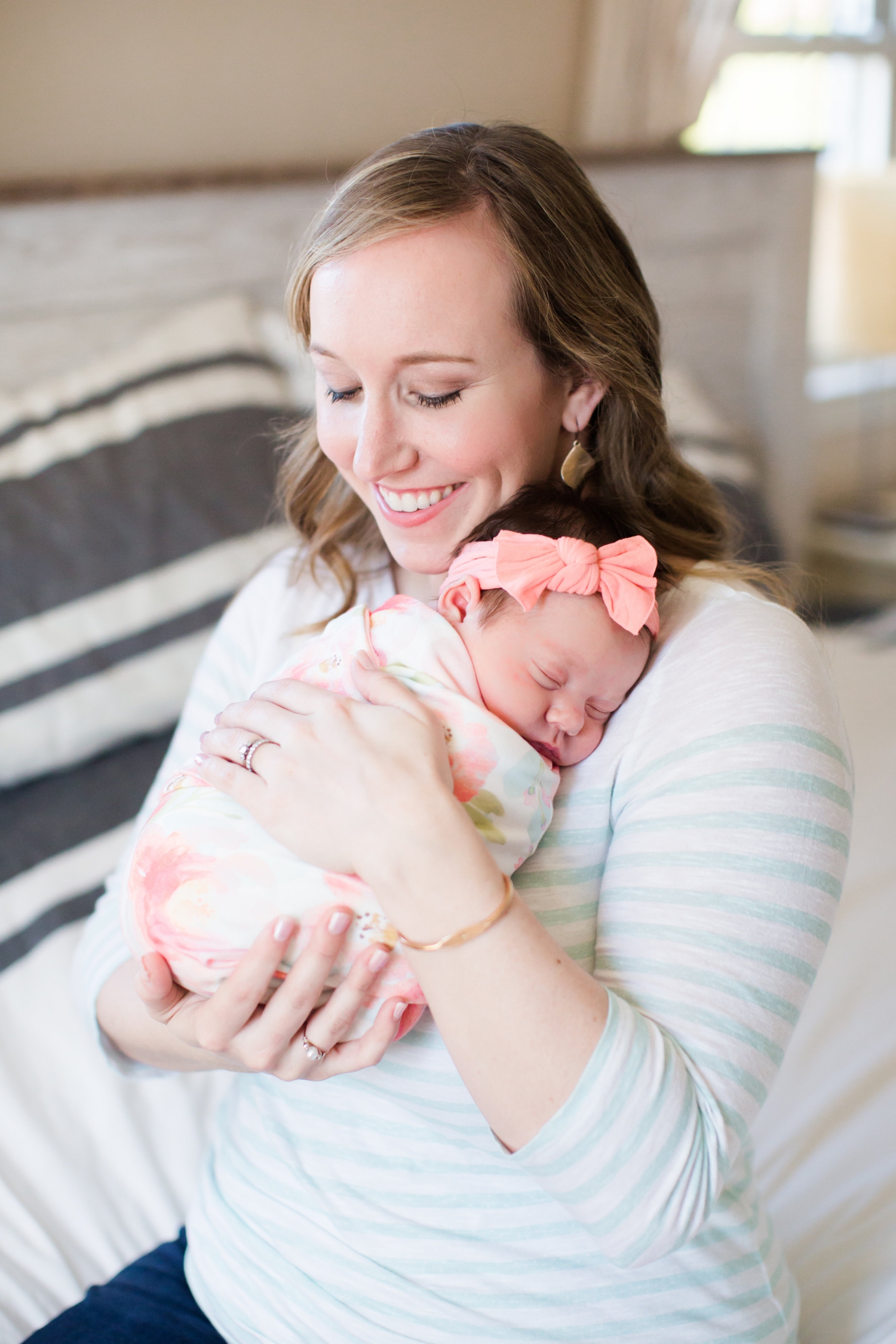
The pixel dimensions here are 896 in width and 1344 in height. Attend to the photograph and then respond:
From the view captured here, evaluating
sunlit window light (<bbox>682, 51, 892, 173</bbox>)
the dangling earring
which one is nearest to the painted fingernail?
the dangling earring

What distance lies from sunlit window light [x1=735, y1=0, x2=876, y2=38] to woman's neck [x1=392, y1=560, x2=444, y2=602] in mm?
2621

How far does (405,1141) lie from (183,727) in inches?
21.0

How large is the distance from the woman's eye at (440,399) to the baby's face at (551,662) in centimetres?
20

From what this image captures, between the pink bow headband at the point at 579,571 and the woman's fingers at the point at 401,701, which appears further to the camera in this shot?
the pink bow headband at the point at 579,571

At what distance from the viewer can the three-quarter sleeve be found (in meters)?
0.71

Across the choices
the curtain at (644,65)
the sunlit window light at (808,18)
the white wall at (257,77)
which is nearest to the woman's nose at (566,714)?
the white wall at (257,77)

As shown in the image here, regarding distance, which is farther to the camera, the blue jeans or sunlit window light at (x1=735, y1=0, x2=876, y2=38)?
sunlit window light at (x1=735, y1=0, x2=876, y2=38)

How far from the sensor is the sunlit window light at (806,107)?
10.2 feet

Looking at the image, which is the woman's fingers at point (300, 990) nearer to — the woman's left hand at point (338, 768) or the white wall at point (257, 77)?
the woman's left hand at point (338, 768)

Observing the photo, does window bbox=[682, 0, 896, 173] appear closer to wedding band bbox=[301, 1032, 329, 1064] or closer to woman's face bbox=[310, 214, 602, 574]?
woman's face bbox=[310, 214, 602, 574]

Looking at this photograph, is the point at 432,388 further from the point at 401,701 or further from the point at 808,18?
the point at 808,18

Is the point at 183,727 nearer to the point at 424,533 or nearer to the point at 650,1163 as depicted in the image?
the point at 424,533

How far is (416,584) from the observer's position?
119 cm

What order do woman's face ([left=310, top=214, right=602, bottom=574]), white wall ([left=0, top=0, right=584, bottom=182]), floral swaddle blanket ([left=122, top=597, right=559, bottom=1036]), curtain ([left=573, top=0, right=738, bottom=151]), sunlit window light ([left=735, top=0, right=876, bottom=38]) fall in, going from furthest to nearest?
sunlit window light ([left=735, top=0, right=876, bottom=38])
curtain ([left=573, top=0, right=738, bottom=151])
white wall ([left=0, top=0, right=584, bottom=182])
woman's face ([left=310, top=214, right=602, bottom=574])
floral swaddle blanket ([left=122, top=597, right=559, bottom=1036])
